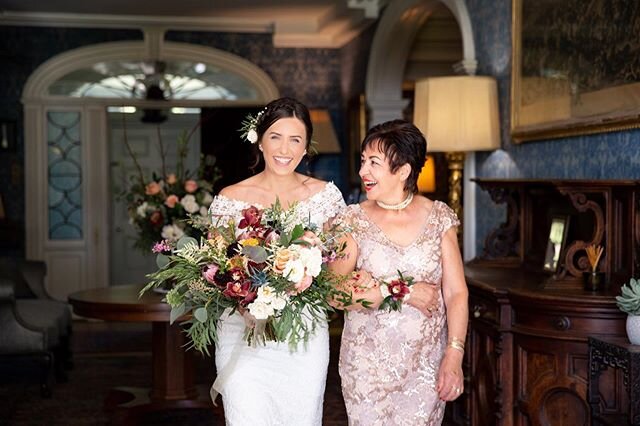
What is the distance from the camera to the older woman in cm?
316

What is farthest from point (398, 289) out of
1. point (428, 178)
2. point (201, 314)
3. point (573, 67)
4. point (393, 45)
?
point (428, 178)

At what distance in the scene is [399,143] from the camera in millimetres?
3148

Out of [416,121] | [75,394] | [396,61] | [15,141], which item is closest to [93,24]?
[15,141]

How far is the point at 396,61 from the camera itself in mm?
9695

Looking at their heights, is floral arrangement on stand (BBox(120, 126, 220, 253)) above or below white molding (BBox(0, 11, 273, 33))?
below

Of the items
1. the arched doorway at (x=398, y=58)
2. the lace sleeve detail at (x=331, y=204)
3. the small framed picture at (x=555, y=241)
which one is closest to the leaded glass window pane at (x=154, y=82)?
the arched doorway at (x=398, y=58)

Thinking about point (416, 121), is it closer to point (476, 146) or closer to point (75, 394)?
point (476, 146)

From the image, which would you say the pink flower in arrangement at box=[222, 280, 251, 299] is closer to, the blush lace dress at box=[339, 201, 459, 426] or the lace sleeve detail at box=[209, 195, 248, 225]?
the blush lace dress at box=[339, 201, 459, 426]

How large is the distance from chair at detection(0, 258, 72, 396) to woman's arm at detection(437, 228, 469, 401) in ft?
14.4

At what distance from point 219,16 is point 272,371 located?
8084 millimetres

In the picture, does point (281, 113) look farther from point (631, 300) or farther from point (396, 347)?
point (631, 300)

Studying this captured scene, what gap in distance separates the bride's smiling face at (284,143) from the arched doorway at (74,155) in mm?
7879

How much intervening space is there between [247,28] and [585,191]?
25.5 feet

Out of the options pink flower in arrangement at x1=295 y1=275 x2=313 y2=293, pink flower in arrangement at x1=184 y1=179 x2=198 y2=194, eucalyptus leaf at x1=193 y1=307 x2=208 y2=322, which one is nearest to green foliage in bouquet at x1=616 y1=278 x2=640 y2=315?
pink flower in arrangement at x1=295 y1=275 x2=313 y2=293
